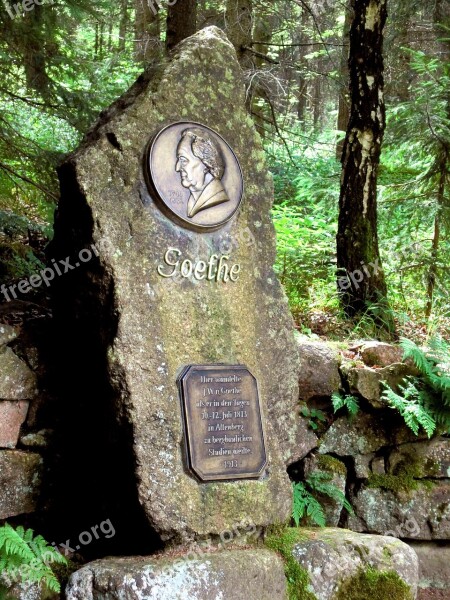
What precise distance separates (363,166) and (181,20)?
3130 mm

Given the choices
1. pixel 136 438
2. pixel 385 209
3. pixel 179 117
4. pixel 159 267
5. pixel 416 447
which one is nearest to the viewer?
pixel 136 438

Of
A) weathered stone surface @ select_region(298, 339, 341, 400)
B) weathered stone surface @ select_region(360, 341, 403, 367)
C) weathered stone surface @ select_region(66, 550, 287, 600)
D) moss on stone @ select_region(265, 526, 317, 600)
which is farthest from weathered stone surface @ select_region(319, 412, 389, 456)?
weathered stone surface @ select_region(66, 550, 287, 600)

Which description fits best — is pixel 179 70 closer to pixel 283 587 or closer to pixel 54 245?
pixel 54 245

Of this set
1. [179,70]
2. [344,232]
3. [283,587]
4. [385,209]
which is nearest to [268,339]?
[283,587]

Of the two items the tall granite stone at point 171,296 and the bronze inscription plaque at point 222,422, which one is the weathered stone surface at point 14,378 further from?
the bronze inscription plaque at point 222,422

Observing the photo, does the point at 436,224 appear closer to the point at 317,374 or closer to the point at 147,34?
the point at 317,374

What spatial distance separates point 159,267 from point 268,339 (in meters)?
0.95

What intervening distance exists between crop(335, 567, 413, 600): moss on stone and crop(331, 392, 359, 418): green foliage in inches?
49.0

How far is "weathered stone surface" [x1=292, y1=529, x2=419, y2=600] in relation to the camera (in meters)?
4.18

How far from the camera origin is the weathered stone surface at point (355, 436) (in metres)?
5.27

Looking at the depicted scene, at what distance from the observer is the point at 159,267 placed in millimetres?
4227

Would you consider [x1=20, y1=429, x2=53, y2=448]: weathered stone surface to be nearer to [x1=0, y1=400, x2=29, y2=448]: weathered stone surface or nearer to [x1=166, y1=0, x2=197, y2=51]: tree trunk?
[x1=0, y1=400, x2=29, y2=448]: weathered stone surface

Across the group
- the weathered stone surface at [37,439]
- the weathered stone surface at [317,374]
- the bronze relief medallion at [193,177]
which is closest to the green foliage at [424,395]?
the weathered stone surface at [317,374]

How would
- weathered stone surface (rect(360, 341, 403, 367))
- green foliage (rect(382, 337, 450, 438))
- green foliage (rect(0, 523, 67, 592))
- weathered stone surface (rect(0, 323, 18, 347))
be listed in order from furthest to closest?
weathered stone surface (rect(360, 341, 403, 367))
green foliage (rect(382, 337, 450, 438))
weathered stone surface (rect(0, 323, 18, 347))
green foliage (rect(0, 523, 67, 592))
